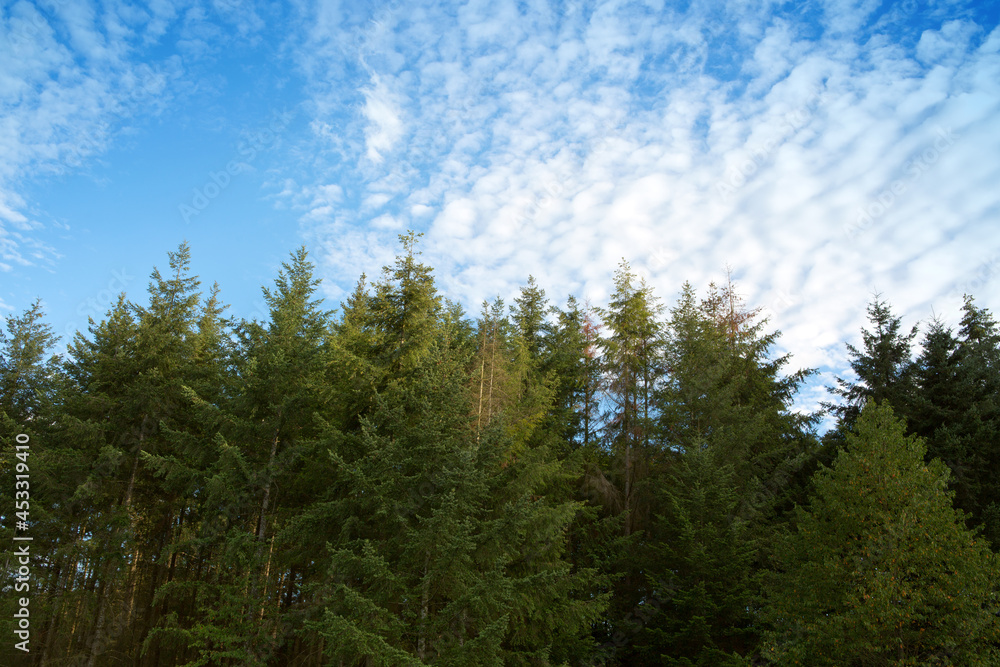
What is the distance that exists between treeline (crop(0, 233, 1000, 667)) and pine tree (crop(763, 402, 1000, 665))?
7 centimetres

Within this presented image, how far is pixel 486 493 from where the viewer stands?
1404cm

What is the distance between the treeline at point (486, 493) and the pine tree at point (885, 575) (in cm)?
7

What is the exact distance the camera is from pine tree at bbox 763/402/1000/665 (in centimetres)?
1151

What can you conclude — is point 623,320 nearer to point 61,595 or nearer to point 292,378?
point 292,378

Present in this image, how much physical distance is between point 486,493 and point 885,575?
30.2 feet

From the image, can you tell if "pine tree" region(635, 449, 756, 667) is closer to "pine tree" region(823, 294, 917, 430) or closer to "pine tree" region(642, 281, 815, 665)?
"pine tree" region(642, 281, 815, 665)

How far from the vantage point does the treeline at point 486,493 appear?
12344mm

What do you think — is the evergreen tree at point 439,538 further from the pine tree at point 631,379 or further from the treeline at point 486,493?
the pine tree at point 631,379

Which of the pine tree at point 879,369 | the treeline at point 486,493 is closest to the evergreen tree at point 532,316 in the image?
the treeline at point 486,493

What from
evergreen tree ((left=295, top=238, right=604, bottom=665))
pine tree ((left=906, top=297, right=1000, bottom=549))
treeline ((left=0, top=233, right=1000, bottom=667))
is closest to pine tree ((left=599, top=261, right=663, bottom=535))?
treeline ((left=0, top=233, right=1000, bottom=667))

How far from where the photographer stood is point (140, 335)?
64.5ft

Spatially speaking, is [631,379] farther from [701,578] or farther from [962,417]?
[962,417]

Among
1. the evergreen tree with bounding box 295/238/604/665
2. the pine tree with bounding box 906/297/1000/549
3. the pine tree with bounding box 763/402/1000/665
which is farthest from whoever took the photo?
the pine tree with bounding box 906/297/1000/549

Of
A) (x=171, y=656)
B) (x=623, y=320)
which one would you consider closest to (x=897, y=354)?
(x=623, y=320)
